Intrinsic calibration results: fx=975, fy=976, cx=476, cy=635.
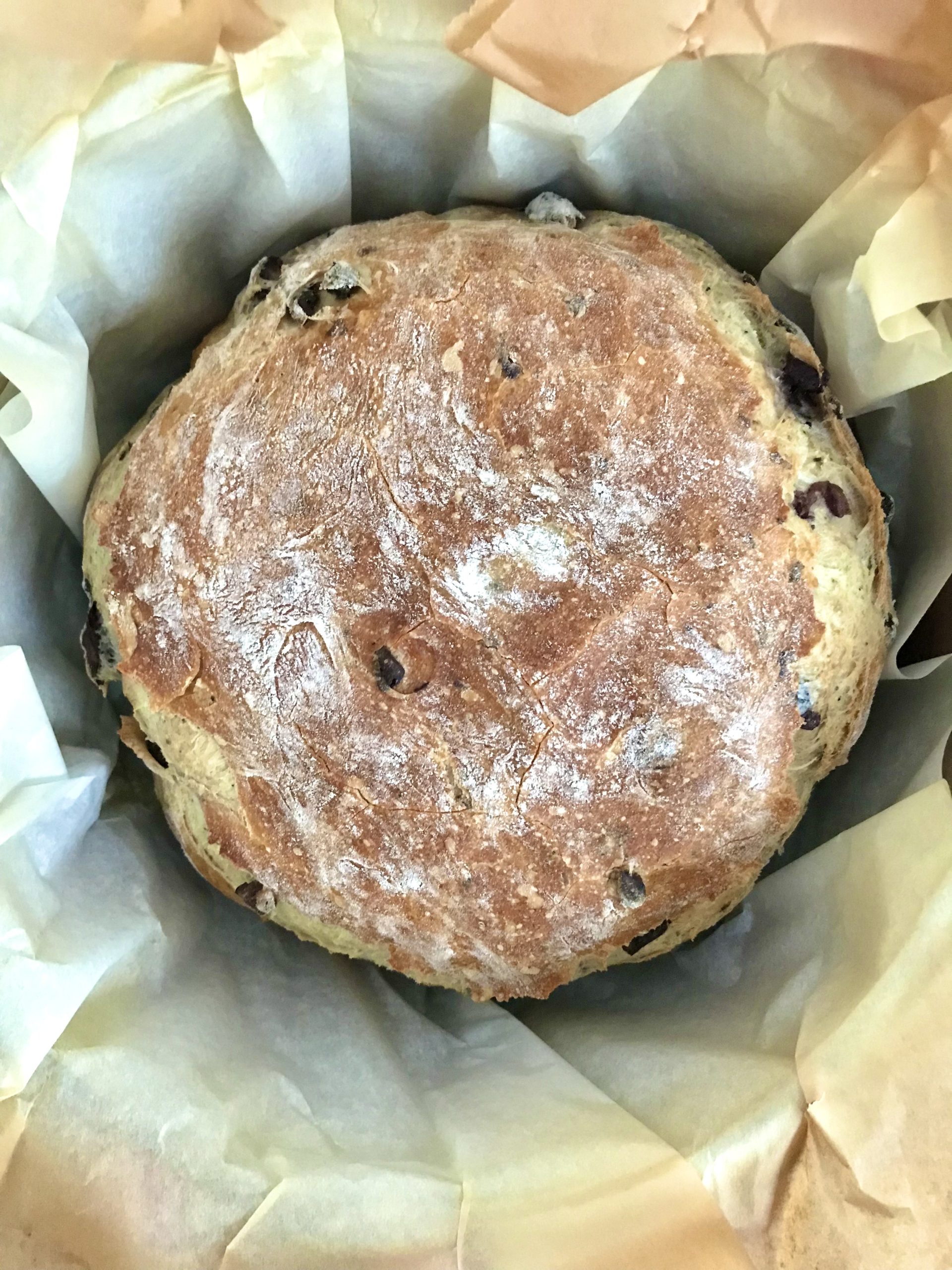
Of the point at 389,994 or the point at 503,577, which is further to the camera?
the point at 389,994

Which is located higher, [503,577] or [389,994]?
[503,577]

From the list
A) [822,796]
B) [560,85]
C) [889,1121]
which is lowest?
[822,796]

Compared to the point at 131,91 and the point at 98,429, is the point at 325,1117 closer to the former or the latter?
the point at 98,429

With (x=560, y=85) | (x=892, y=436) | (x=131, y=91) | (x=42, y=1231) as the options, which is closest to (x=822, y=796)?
(x=892, y=436)
